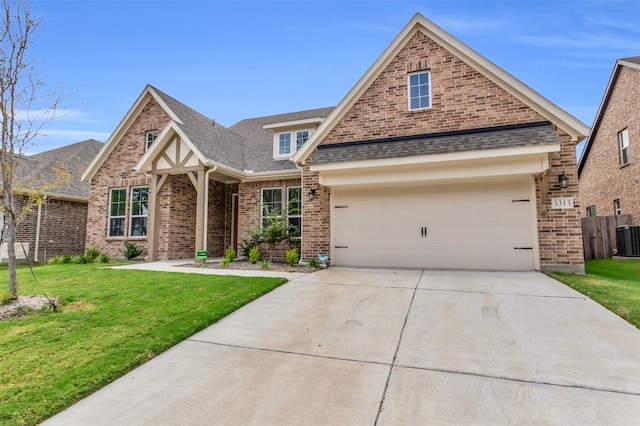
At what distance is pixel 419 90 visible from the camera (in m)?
9.52

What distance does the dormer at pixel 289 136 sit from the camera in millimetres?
12508

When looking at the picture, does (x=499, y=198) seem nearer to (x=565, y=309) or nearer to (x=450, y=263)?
(x=450, y=263)

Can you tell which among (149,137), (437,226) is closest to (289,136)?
(149,137)

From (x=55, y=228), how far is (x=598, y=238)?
22.0 metres

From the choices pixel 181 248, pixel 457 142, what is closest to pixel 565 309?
pixel 457 142

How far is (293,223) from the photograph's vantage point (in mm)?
11656

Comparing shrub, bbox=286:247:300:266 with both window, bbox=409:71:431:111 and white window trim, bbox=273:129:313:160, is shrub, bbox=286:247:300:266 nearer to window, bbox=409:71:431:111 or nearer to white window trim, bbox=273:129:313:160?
white window trim, bbox=273:129:313:160

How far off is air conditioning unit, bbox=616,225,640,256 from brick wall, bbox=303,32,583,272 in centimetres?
577

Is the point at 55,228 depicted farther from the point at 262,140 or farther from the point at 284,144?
the point at 284,144

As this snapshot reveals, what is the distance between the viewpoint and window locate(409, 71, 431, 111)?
9.40m

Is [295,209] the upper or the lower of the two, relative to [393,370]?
upper

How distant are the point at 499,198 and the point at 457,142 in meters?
1.87

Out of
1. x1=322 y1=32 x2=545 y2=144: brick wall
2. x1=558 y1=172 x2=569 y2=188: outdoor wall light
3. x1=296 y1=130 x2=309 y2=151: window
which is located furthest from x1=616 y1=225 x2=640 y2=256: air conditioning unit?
x1=296 y1=130 x2=309 y2=151: window

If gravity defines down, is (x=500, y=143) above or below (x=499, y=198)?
above
